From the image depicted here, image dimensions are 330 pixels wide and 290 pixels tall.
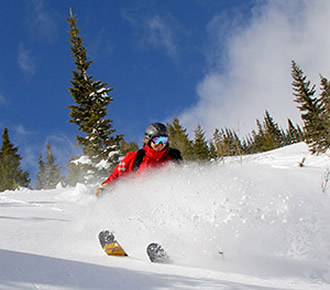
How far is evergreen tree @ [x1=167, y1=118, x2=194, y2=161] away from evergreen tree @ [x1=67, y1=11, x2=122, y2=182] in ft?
75.8

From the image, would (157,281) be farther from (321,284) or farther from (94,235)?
(94,235)

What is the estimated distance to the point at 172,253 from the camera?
3.08m

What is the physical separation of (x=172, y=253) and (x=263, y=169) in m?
2.55

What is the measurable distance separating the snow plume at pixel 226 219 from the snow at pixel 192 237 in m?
0.01

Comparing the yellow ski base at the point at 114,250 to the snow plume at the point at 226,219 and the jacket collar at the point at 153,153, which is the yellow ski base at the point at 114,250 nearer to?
the snow plume at the point at 226,219

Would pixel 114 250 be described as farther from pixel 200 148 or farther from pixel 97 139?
pixel 200 148

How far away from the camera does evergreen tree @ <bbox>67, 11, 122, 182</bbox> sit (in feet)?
46.4

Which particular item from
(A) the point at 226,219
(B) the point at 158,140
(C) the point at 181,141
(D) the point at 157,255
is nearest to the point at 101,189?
(B) the point at 158,140

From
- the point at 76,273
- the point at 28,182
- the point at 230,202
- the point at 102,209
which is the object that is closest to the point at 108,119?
the point at 102,209

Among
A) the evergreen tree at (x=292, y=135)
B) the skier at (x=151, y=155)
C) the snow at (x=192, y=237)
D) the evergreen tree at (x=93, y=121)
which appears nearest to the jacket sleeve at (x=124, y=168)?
the skier at (x=151, y=155)

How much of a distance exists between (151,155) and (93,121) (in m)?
11.1

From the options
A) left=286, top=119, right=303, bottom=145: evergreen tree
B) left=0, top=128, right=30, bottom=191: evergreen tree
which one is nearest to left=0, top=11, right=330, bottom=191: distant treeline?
left=0, top=128, right=30, bottom=191: evergreen tree

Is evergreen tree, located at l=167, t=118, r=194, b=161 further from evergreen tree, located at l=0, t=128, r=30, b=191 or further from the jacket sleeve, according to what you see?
the jacket sleeve

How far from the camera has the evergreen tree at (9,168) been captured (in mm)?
31547
